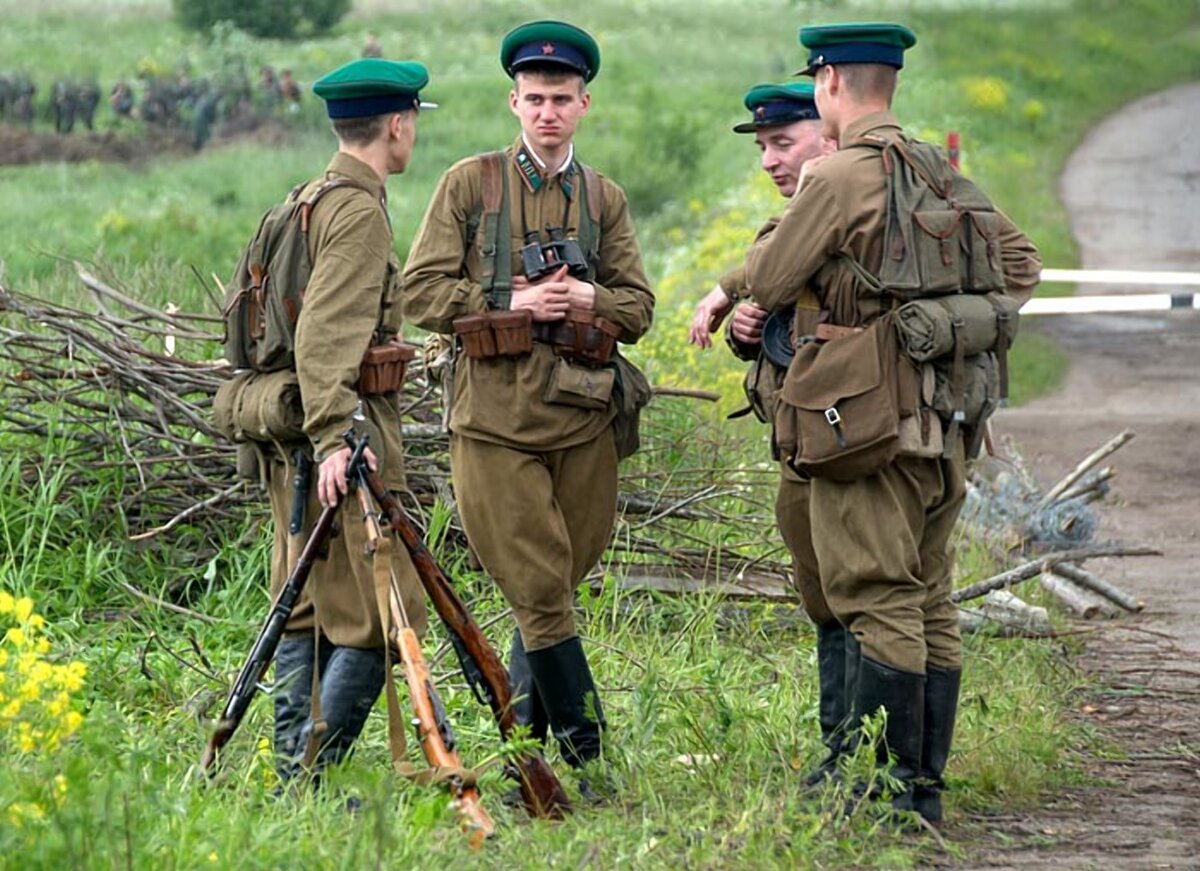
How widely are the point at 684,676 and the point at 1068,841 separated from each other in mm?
1757

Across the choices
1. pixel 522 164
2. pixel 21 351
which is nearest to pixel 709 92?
pixel 21 351

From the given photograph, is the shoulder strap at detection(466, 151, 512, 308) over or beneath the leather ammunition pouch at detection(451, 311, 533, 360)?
over

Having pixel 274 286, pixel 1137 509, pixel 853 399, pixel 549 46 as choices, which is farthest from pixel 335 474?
pixel 1137 509

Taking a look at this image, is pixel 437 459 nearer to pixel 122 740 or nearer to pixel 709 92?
pixel 122 740

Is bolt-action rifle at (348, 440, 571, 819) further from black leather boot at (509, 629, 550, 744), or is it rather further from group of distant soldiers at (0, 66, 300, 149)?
group of distant soldiers at (0, 66, 300, 149)

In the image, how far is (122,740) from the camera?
212 inches

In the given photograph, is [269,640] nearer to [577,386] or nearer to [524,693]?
[524,693]

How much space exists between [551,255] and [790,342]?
0.73 metres

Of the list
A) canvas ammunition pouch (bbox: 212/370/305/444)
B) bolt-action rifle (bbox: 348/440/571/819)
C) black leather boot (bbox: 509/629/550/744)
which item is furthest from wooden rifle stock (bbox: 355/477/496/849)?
black leather boot (bbox: 509/629/550/744)

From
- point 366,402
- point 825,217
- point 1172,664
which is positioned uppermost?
point 825,217

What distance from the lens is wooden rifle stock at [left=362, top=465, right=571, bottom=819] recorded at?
219 inches

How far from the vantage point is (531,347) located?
616cm

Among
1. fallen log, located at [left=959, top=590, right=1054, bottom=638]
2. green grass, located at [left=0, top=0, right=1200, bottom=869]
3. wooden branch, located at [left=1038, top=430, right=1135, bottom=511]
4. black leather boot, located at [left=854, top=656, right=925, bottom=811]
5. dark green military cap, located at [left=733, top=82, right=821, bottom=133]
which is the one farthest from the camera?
wooden branch, located at [left=1038, top=430, right=1135, bottom=511]

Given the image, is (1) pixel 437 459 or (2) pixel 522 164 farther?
(1) pixel 437 459
